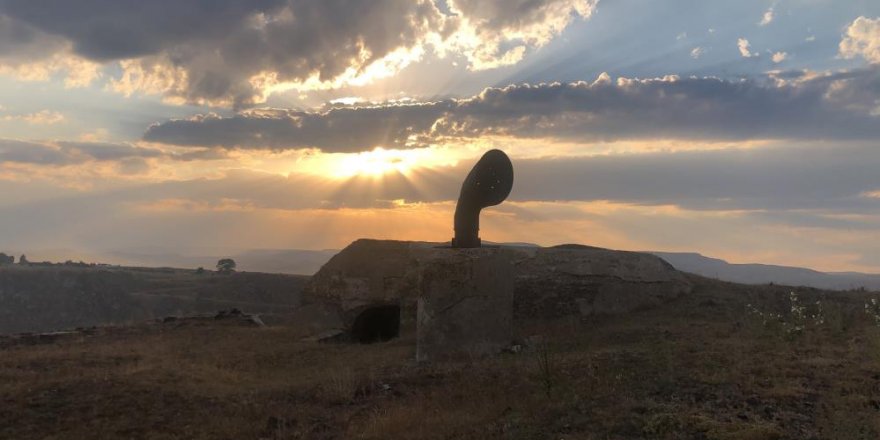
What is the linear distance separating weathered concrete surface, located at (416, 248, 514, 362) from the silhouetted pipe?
67cm

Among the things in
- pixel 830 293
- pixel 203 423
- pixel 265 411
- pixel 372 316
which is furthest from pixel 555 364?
pixel 830 293

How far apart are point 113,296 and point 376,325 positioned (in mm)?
40408

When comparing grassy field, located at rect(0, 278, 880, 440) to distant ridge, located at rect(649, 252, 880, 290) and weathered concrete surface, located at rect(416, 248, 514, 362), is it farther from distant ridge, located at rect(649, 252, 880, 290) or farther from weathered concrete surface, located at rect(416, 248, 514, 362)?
distant ridge, located at rect(649, 252, 880, 290)

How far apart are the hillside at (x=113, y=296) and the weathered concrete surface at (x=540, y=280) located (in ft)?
A: 98.2

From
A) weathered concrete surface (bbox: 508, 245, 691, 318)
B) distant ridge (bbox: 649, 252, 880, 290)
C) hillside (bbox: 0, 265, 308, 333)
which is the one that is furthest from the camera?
distant ridge (bbox: 649, 252, 880, 290)

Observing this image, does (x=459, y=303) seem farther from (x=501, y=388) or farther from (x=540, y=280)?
(x=540, y=280)

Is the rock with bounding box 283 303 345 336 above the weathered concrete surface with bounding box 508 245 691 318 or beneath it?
beneath

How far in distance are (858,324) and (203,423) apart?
1102cm

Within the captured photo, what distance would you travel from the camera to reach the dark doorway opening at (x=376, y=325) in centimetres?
1434

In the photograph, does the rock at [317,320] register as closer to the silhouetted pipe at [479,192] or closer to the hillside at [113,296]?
the silhouetted pipe at [479,192]

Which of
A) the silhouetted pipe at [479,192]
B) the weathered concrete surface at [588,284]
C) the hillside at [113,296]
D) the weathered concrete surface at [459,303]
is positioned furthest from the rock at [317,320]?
the hillside at [113,296]

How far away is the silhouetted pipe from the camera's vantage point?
32.7 ft

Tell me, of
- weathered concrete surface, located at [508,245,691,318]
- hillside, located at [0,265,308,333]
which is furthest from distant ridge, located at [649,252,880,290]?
weathered concrete surface, located at [508,245,691,318]

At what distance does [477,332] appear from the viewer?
9.55 meters
